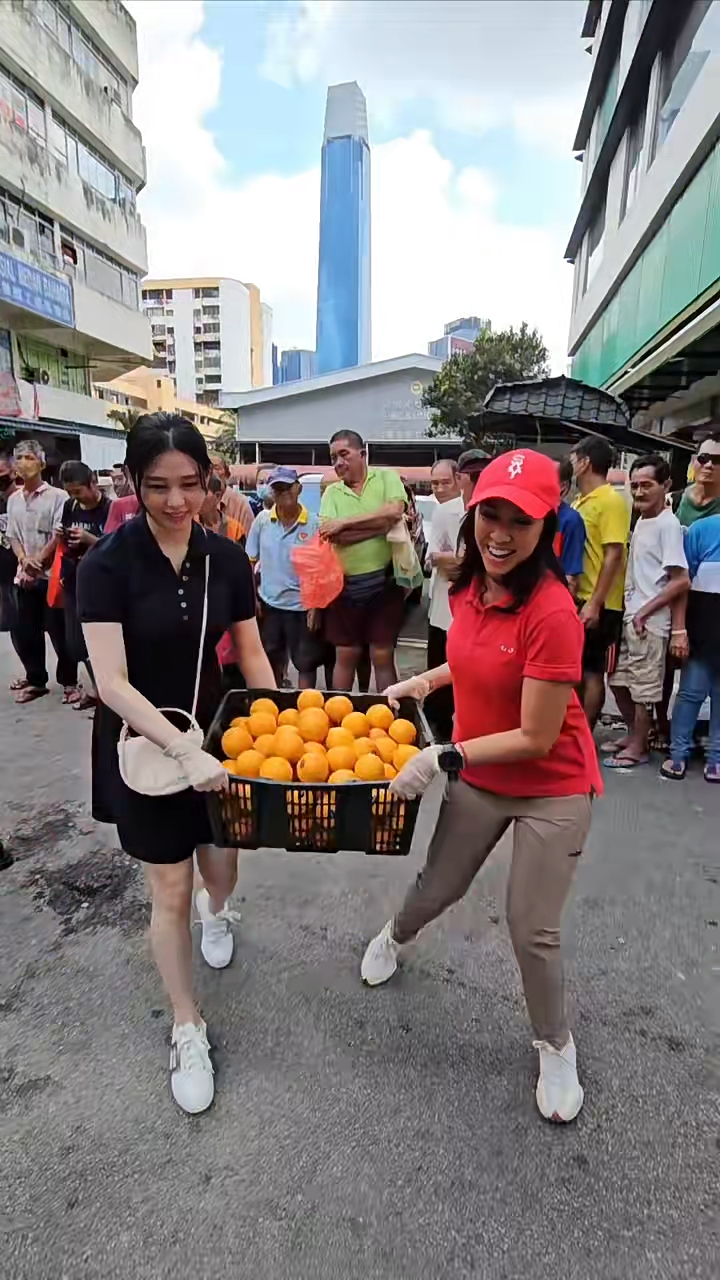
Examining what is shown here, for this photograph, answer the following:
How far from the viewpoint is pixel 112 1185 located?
1.82 m

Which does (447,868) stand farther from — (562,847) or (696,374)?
(696,374)

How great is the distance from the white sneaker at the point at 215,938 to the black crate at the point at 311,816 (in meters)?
0.90

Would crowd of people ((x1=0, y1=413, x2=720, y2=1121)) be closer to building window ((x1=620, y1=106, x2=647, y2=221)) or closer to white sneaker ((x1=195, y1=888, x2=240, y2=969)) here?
white sneaker ((x1=195, y1=888, x2=240, y2=969))

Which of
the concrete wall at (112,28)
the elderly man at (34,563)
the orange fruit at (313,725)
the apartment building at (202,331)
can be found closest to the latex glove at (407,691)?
the orange fruit at (313,725)

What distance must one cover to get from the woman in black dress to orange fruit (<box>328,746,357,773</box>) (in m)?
0.31

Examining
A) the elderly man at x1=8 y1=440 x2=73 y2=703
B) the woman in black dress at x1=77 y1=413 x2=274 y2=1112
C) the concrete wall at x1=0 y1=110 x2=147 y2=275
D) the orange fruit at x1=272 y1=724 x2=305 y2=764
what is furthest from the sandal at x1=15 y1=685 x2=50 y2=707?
the concrete wall at x1=0 y1=110 x2=147 y2=275

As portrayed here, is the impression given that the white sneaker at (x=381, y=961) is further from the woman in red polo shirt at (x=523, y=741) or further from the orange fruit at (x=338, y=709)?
the orange fruit at (x=338, y=709)

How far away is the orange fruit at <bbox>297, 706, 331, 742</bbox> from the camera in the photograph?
2.12 m

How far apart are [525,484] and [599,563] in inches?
119

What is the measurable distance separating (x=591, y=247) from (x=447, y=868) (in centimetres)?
2729

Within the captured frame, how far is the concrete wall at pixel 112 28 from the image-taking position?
2414 centimetres

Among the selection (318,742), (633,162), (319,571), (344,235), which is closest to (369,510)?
(319,571)

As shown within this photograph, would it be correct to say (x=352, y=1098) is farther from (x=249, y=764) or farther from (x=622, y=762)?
(x=622, y=762)

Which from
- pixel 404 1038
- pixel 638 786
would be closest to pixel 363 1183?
pixel 404 1038
